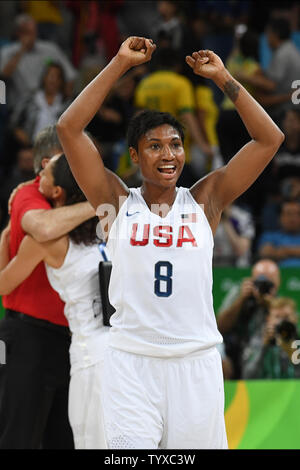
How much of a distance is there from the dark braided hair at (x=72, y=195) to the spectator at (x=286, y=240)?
3432 mm

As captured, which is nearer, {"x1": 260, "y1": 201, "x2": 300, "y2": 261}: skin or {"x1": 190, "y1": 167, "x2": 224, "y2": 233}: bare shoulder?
{"x1": 190, "y1": 167, "x2": 224, "y2": 233}: bare shoulder

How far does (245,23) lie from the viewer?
10531mm

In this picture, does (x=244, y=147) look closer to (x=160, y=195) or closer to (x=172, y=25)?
(x=160, y=195)

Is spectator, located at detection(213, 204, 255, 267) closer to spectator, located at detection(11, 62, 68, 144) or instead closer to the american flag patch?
spectator, located at detection(11, 62, 68, 144)

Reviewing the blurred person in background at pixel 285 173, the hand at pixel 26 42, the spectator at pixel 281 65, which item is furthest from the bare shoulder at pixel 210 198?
the hand at pixel 26 42

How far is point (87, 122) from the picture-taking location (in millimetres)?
3500

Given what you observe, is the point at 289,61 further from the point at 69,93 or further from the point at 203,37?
the point at 69,93

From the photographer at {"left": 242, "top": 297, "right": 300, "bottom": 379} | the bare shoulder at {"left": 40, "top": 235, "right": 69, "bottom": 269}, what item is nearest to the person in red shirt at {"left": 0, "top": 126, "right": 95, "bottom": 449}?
the bare shoulder at {"left": 40, "top": 235, "right": 69, "bottom": 269}

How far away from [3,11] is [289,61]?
3597mm

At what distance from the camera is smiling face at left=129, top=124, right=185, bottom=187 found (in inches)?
139

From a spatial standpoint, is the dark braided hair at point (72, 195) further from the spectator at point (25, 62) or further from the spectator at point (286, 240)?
the spectator at point (25, 62)

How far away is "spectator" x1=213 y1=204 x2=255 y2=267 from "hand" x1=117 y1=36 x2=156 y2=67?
→ 14.2 feet

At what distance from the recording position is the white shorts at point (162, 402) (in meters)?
3.34

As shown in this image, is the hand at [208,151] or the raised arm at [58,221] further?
the hand at [208,151]
